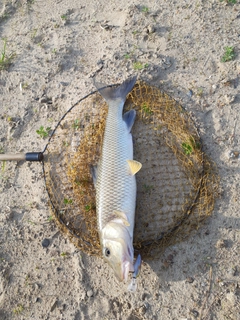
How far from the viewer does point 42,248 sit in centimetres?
384

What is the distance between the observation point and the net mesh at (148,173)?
11.5 ft

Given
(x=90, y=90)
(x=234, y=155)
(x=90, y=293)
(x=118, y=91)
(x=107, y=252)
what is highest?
(x=118, y=91)

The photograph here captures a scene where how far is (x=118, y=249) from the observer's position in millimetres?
2961

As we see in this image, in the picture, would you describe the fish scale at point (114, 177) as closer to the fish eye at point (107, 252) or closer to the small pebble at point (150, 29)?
the fish eye at point (107, 252)

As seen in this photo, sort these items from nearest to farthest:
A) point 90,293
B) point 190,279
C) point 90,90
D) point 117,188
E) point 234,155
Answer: point 117,188 < point 190,279 < point 90,293 < point 234,155 < point 90,90

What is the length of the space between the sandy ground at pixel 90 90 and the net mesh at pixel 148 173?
0.57 ft

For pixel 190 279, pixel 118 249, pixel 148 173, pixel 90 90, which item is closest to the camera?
pixel 118 249

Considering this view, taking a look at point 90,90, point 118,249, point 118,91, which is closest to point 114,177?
point 118,249

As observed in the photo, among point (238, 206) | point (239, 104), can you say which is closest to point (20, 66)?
point (239, 104)

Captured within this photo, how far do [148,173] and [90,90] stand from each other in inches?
58.8

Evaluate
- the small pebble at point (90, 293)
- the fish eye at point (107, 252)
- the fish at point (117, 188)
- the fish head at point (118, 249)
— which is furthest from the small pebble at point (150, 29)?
the small pebble at point (90, 293)

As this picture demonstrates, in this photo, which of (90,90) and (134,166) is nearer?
(134,166)

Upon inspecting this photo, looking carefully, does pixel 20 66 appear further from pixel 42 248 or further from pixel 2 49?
pixel 42 248

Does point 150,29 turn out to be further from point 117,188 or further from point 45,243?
point 45,243
